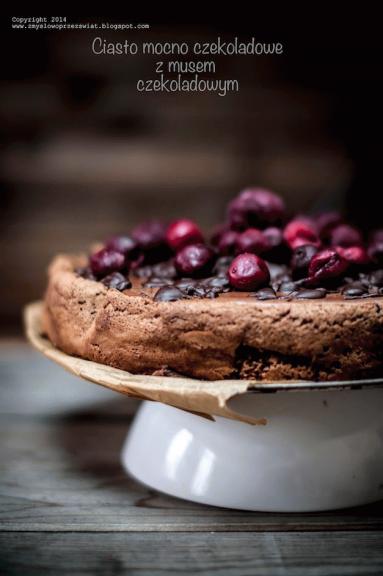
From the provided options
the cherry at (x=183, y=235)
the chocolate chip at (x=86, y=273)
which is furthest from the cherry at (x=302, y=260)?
the chocolate chip at (x=86, y=273)

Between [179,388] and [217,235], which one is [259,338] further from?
[217,235]

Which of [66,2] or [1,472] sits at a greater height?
[66,2]

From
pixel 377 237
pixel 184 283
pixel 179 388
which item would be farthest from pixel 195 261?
pixel 377 237

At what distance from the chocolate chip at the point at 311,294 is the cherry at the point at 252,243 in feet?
0.54

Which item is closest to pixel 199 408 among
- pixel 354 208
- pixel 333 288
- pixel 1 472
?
pixel 333 288

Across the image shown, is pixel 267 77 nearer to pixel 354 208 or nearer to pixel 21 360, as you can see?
pixel 354 208

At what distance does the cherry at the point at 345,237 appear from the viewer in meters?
1.32

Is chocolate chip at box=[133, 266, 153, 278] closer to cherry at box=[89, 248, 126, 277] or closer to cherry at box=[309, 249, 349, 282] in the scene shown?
cherry at box=[89, 248, 126, 277]

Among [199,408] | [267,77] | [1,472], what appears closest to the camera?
[199,408]

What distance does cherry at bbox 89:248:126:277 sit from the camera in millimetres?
1267

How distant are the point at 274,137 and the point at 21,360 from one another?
1142mm

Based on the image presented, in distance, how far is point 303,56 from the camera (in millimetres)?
2371

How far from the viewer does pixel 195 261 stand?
1.21 m

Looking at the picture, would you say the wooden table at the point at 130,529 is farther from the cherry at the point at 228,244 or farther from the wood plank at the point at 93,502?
the cherry at the point at 228,244
